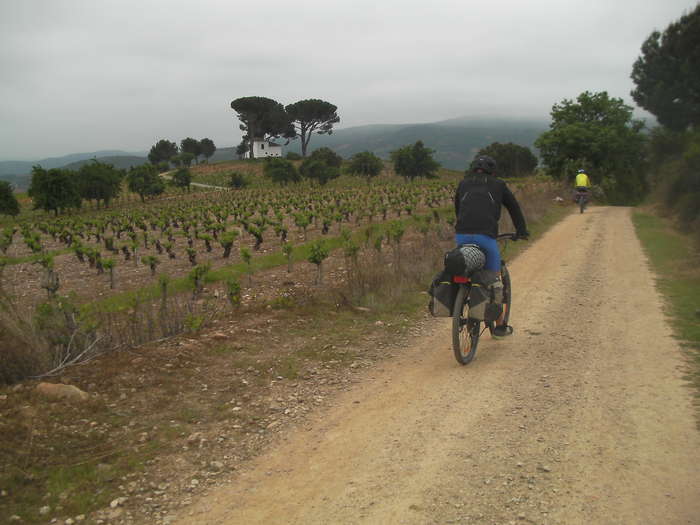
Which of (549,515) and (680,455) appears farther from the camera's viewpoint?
(680,455)

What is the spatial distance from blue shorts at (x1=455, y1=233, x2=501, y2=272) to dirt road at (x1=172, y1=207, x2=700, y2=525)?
0.97 meters

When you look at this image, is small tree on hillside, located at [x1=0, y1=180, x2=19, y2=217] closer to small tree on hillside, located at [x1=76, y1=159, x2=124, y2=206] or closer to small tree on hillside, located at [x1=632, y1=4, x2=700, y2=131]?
small tree on hillside, located at [x1=76, y1=159, x2=124, y2=206]

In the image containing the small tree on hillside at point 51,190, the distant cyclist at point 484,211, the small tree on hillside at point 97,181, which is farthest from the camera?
the small tree on hillside at point 97,181

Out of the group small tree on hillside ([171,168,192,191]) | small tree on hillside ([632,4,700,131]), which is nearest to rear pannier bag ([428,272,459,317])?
small tree on hillside ([632,4,700,131])

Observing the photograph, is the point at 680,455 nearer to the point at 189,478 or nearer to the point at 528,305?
the point at 189,478

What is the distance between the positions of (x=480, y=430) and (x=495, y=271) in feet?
5.85

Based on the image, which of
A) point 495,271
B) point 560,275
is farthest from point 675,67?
point 495,271

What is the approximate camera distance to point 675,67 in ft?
111

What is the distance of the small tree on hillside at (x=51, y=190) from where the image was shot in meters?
37.7

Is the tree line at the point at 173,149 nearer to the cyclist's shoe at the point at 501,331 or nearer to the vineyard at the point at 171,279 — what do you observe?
the vineyard at the point at 171,279

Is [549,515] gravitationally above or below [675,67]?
below

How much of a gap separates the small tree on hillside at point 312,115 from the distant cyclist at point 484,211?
82617mm

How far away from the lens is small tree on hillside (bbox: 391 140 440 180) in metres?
56.9

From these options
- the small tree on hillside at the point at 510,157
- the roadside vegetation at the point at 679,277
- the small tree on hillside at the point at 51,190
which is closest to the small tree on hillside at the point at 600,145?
the roadside vegetation at the point at 679,277
